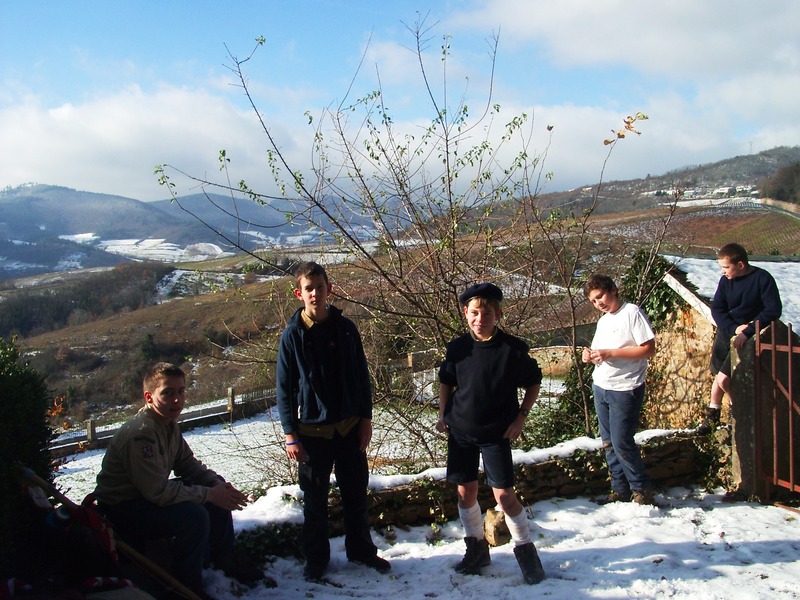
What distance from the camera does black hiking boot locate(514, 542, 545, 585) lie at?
3244 millimetres

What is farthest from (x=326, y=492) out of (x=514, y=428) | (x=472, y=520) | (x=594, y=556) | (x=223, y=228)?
(x=223, y=228)

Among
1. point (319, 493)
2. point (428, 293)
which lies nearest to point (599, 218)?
point (428, 293)

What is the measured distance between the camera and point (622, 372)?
4117mm

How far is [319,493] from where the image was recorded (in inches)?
134

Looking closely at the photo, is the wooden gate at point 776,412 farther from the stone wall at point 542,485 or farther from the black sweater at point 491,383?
the black sweater at point 491,383

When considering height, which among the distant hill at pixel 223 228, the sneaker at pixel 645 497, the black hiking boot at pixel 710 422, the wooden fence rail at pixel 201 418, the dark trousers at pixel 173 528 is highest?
the distant hill at pixel 223 228

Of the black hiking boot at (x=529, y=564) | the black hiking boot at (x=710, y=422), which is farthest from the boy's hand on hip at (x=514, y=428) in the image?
the black hiking boot at (x=710, y=422)

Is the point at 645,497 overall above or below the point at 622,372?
below

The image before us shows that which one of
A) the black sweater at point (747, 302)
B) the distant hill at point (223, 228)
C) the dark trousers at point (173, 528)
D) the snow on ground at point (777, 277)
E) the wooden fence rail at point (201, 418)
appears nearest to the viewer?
the dark trousers at point (173, 528)

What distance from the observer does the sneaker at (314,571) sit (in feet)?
11.2

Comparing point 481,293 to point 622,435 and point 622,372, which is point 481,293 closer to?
point 622,372

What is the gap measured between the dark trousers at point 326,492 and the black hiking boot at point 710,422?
3057mm

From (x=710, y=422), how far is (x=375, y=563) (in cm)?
314

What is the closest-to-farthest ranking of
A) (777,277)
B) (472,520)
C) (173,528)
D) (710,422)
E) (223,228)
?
(173,528) < (472,520) < (710,422) < (223,228) < (777,277)
